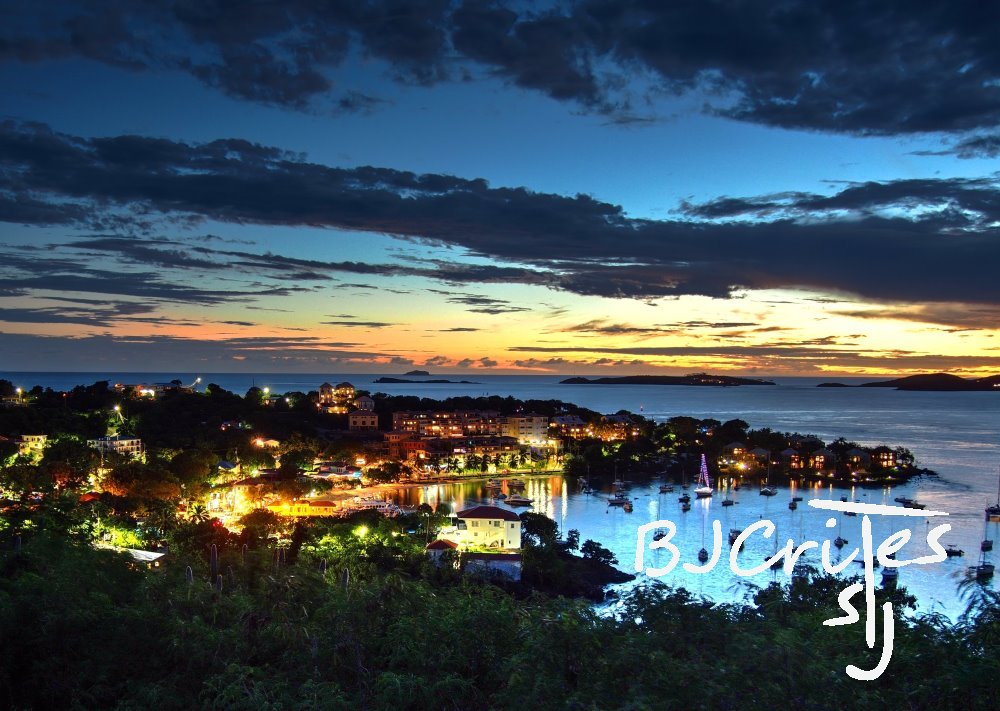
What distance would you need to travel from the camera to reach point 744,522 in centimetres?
1989

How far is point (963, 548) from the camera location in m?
15.9

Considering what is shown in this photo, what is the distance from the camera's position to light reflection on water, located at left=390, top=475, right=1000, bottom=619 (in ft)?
42.9

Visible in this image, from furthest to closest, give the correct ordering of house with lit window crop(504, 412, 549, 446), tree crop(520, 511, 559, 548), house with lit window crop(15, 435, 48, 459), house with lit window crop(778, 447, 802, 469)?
1. house with lit window crop(504, 412, 549, 446)
2. house with lit window crop(778, 447, 802, 469)
3. house with lit window crop(15, 435, 48, 459)
4. tree crop(520, 511, 559, 548)

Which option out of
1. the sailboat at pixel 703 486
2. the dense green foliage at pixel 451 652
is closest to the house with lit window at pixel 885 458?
the sailboat at pixel 703 486

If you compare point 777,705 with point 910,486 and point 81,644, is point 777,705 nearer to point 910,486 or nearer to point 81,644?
point 81,644

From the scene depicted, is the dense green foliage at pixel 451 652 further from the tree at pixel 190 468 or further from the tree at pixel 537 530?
the tree at pixel 190 468

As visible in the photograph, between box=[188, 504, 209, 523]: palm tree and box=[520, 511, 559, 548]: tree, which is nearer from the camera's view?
box=[520, 511, 559, 548]: tree

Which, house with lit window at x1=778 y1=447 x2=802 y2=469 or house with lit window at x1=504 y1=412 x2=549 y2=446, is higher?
house with lit window at x1=504 y1=412 x2=549 y2=446

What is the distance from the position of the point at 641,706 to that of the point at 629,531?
610 inches

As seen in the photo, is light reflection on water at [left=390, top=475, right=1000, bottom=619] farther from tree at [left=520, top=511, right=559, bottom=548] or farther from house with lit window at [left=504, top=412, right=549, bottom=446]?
house with lit window at [left=504, top=412, right=549, bottom=446]

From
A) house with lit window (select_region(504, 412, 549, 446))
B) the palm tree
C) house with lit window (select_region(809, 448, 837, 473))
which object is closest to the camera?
the palm tree

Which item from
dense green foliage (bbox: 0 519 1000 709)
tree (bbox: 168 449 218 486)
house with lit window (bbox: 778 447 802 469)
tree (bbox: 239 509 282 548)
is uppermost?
dense green foliage (bbox: 0 519 1000 709)

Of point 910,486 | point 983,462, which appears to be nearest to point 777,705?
point 910,486

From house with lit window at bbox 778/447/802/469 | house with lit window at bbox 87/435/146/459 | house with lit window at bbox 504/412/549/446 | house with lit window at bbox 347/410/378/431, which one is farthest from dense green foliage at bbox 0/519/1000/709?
house with lit window at bbox 504/412/549/446
